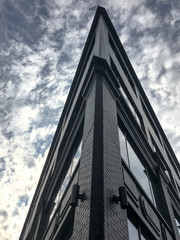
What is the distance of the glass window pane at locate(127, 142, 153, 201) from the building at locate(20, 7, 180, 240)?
0.16 ft

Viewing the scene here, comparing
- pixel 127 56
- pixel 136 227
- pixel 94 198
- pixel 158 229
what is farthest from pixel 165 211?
pixel 127 56

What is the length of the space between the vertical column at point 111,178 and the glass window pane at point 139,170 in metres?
2.20

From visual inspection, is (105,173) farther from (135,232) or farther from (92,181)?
(135,232)

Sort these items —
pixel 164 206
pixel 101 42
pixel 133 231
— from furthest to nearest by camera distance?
1. pixel 101 42
2. pixel 164 206
3. pixel 133 231

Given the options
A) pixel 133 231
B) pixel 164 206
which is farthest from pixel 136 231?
pixel 164 206

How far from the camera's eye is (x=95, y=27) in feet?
45.3

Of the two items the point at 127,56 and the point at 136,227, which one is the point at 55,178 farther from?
the point at 127,56

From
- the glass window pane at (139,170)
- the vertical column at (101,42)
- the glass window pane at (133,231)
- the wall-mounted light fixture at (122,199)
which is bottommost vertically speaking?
the glass window pane at (133,231)

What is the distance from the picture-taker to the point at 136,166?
902 cm

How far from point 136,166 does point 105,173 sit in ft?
13.3

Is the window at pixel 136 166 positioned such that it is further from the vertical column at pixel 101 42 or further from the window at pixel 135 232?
the vertical column at pixel 101 42

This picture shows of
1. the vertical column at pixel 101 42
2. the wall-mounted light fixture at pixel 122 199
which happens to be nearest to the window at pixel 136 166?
the wall-mounted light fixture at pixel 122 199

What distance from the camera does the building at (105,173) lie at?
482 centimetres

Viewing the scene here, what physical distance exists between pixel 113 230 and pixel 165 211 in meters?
5.82
